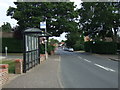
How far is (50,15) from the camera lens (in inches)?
1898

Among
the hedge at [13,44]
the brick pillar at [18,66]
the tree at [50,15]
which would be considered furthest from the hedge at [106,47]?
the brick pillar at [18,66]

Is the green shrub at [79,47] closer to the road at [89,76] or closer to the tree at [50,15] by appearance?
the tree at [50,15]

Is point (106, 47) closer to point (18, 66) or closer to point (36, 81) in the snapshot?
point (18, 66)

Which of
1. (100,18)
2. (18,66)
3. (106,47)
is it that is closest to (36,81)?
(18,66)

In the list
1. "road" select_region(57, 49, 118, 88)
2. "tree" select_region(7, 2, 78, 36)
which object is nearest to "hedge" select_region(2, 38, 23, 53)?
"tree" select_region(7, 2, 78, 36)

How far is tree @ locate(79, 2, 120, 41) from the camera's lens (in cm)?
4722

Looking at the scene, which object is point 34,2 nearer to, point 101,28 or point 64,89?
point 101,28

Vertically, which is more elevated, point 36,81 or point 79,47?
point 79,47

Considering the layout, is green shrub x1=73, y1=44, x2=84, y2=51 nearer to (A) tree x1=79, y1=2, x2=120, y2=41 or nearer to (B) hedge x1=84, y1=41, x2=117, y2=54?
(A) tree x1=79, y1=2, x2=120, y2=41

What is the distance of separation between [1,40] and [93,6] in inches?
720

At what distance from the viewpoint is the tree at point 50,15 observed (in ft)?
158

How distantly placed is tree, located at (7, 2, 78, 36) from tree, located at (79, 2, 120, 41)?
106 inches

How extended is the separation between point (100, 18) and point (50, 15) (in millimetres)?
9054

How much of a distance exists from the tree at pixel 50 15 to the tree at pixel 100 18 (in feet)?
8.82
